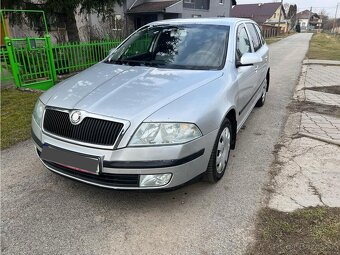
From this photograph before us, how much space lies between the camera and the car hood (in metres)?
2.64

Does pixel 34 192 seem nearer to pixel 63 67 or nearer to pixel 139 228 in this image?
pixel 139 228

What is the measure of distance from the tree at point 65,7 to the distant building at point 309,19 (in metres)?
107

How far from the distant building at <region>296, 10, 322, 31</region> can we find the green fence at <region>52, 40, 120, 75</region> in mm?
108723

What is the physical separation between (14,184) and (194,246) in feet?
7.17

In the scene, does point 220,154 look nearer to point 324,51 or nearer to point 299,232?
point 299,232

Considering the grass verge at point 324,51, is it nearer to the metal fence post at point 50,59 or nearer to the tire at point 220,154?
the metal fence post at point 50,59

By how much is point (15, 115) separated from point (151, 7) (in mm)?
19640

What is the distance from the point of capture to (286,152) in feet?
13.6

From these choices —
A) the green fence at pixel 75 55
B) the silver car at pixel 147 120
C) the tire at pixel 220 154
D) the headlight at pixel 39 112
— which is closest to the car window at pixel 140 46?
the silver car at pixel 147 120

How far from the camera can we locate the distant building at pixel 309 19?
343ft

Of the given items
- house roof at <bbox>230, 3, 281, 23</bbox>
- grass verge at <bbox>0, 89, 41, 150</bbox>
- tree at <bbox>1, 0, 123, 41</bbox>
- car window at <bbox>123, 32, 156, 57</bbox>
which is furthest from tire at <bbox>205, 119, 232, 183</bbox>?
house roof at <bbox>230, 3, 281, 23</bbox>

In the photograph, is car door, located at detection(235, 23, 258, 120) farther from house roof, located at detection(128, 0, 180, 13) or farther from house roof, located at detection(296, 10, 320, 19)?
house roof, located at detection(296, 10, 320, 19)

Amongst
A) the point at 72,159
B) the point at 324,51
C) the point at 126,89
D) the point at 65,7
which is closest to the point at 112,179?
the point at 72,159

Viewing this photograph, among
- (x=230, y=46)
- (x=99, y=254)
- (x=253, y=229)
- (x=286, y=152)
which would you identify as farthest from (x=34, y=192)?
(x=286, y=152)
